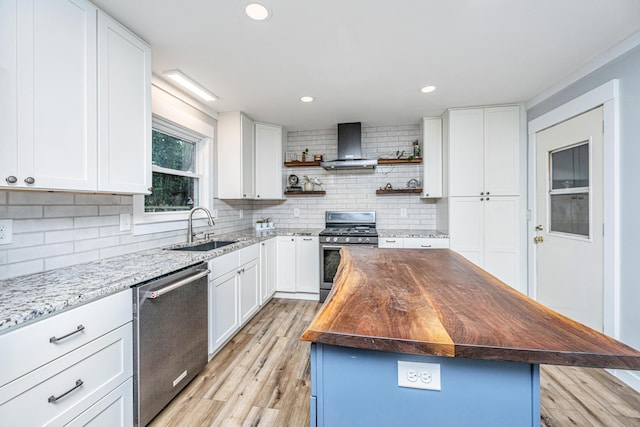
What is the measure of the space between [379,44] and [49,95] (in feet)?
6.39

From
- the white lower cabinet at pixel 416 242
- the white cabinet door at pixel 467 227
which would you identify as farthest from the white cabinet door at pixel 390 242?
the white cabinet door at pixel 467 227

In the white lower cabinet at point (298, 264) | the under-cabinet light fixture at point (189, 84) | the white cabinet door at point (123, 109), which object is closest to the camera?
the white cabinet door at point (123, 109)

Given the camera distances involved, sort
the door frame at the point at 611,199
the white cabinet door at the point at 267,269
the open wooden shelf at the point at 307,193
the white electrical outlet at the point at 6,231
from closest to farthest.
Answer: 1. the white electrical outlet at the point at 6,231
2. the door frame at the point at 611,199
3. the white cabinet door at the point at 267,269
4. the open wooden shelf at the point at 307,193

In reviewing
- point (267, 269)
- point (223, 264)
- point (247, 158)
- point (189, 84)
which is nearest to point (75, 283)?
point (223, 264)

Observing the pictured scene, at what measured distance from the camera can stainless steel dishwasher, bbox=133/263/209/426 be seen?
1.43 metres

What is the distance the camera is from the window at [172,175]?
8.05 feet

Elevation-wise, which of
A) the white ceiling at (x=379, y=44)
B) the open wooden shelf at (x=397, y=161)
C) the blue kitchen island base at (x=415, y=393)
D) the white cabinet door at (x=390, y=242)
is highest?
the white ceiling at (x=379, y=44)

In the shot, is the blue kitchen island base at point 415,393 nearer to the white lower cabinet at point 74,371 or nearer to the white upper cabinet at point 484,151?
the white lower cabinet at point 74,371

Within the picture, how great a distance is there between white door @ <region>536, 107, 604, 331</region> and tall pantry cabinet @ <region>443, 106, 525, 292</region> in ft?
0.76

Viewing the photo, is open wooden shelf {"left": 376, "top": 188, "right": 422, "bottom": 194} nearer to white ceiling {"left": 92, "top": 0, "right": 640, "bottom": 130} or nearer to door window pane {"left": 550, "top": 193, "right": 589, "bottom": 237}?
white ceiling {"left": 92, "top": 0, "right": 640, "bottom": 130}

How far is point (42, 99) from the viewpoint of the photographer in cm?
126

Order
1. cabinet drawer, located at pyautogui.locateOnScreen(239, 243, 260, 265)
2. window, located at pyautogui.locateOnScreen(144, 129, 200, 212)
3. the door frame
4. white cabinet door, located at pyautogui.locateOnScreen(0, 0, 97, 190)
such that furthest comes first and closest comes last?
1. cabinet drawer, located at pyautogui.locateOnScreen(239, 243, 260, 265)
2. window, located at pyautogui.locateOnScreen(144, 129, 200, 212)
3. the door frame
4. white cabinet door, located at pyautogui.locateOnScreen(0, 0, 97, 190)

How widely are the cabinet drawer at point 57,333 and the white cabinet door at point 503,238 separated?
3451 mm

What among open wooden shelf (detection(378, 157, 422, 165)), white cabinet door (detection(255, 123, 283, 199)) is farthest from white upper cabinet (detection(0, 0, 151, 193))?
open wooden shelf (detection(378, 157, 422, 165))
